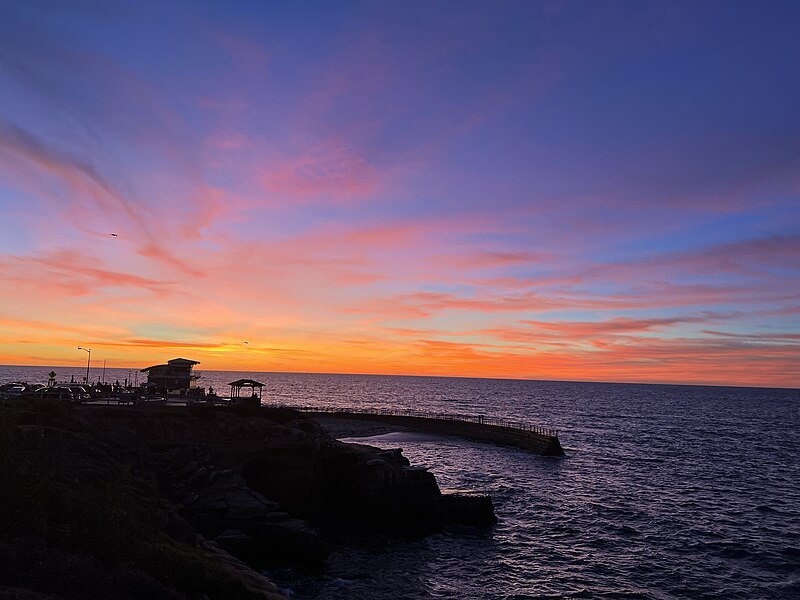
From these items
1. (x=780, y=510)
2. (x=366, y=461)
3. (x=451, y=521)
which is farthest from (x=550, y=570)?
(x=780, y=510)

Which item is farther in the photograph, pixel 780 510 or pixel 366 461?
pixel 780 510

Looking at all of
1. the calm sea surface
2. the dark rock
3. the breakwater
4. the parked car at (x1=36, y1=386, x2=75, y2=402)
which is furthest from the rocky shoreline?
the breakwater

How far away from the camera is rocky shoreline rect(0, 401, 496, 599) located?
15508 mm

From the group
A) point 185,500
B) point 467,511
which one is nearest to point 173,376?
point 185,500

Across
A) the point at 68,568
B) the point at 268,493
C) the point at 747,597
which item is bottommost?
the point at 747,597

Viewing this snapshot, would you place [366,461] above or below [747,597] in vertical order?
above

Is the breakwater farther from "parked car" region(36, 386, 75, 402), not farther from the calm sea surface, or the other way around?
"parked car" region(36, 386, 75, 402)

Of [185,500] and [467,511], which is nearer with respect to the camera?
[185,500]

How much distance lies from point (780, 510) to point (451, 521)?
106 feet

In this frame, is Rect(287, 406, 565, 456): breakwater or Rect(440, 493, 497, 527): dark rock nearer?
Rect(440, 493, 497, 527): dark rock

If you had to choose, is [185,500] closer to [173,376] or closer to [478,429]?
[173,376]

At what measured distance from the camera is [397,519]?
1588 inches

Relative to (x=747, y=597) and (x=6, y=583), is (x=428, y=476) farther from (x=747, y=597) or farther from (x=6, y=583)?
(x=6, y=583)

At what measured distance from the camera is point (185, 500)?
33312mm
